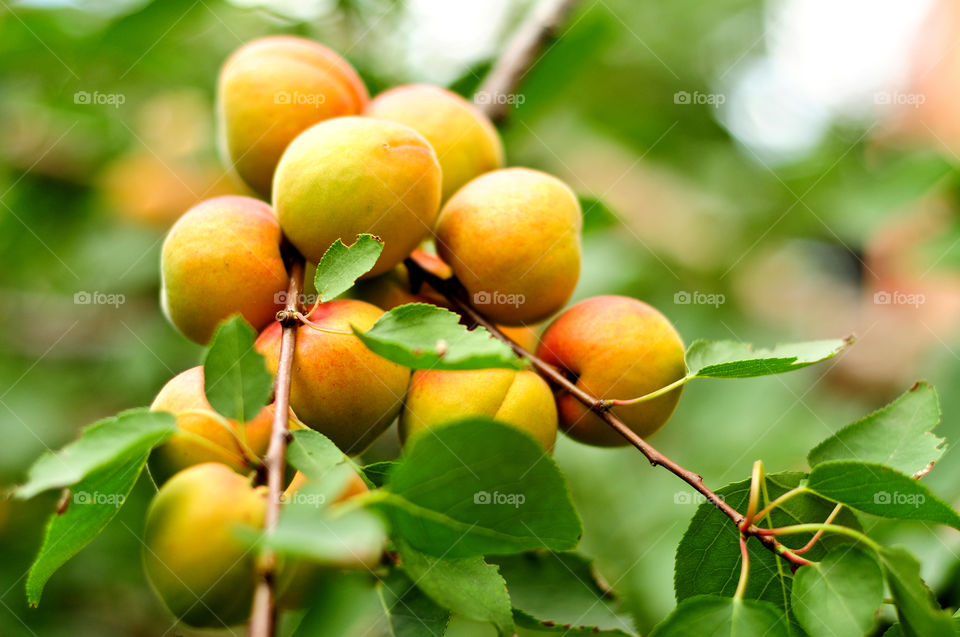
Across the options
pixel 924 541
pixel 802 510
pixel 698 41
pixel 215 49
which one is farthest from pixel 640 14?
pixel 802 510

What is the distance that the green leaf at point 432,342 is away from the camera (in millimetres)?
673

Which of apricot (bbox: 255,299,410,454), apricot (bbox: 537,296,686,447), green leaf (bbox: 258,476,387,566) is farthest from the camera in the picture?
apricot (bbox: 537,296,686,447)

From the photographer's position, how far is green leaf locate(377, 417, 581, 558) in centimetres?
66

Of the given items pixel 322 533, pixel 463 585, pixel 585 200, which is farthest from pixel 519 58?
pixel 322 533

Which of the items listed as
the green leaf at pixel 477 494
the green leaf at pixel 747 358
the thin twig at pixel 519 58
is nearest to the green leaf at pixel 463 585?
the green leaf at pixel 477 494

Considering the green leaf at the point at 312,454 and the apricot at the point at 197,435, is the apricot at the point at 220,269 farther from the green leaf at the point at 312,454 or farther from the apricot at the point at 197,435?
the green leaf at the point at 312,454

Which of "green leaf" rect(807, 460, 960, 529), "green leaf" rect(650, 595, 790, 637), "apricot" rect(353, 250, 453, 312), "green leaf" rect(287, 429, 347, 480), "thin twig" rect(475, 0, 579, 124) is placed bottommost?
"green leaf" rect(650, 595, 790, 637)

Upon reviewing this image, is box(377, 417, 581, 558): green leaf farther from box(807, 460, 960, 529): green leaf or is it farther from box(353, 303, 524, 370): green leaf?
box(807, 460, 960, 529): green leaf

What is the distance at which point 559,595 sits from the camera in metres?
0.95

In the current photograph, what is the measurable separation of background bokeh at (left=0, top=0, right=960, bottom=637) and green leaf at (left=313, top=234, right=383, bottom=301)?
62cm

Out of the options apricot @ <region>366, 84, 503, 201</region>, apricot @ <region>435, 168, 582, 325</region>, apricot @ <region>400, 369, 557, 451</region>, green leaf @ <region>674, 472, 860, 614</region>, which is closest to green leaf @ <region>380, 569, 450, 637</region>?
apricot @ <region>400, 369, 557, 451</region>

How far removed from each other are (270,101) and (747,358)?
743 mm

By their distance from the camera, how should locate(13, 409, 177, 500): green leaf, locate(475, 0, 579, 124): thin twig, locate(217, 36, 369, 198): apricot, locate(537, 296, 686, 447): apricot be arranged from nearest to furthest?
locate(13, 409, 177, 500): green leaf < locate(537, 296, 686, 447): apricot < locate(217, 36, 369, 198): apricot < locate(475, 0, 579, 124): thin twig

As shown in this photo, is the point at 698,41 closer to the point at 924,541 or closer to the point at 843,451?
the point at 924,541
